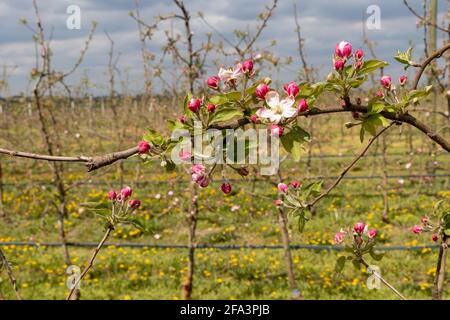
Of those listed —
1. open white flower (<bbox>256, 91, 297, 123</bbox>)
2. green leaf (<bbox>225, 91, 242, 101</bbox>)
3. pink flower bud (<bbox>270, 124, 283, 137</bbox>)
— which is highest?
green leaf (<bbox>225, 91, 242, 101</bbox>)

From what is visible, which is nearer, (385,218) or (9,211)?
(385,218)

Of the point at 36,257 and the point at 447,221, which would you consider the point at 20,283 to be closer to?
the point at 36,257

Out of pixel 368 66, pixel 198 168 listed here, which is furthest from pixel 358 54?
pixel 198 168

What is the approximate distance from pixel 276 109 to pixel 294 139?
0.24ft

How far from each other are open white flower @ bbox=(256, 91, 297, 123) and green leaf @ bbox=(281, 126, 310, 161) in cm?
5

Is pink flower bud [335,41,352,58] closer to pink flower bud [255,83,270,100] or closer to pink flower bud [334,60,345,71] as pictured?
pink flower bud [334,60,345,71]

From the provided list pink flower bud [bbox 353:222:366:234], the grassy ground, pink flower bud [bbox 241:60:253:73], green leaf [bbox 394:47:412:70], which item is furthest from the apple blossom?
the grassy ground

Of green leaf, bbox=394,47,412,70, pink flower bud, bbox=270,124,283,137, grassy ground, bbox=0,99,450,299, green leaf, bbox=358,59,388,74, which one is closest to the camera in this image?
pink flower bud, bbox=270,124,283,137

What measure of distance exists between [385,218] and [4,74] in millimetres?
8835

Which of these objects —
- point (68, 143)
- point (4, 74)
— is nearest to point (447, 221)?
point (4, 74)

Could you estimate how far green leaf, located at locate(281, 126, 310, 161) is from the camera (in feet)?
3.28

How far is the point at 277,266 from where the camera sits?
529 centimetres

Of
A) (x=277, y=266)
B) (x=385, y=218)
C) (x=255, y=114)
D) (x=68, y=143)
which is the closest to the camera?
(x=255, y=114)

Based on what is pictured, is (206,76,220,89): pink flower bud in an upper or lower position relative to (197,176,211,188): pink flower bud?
upper
